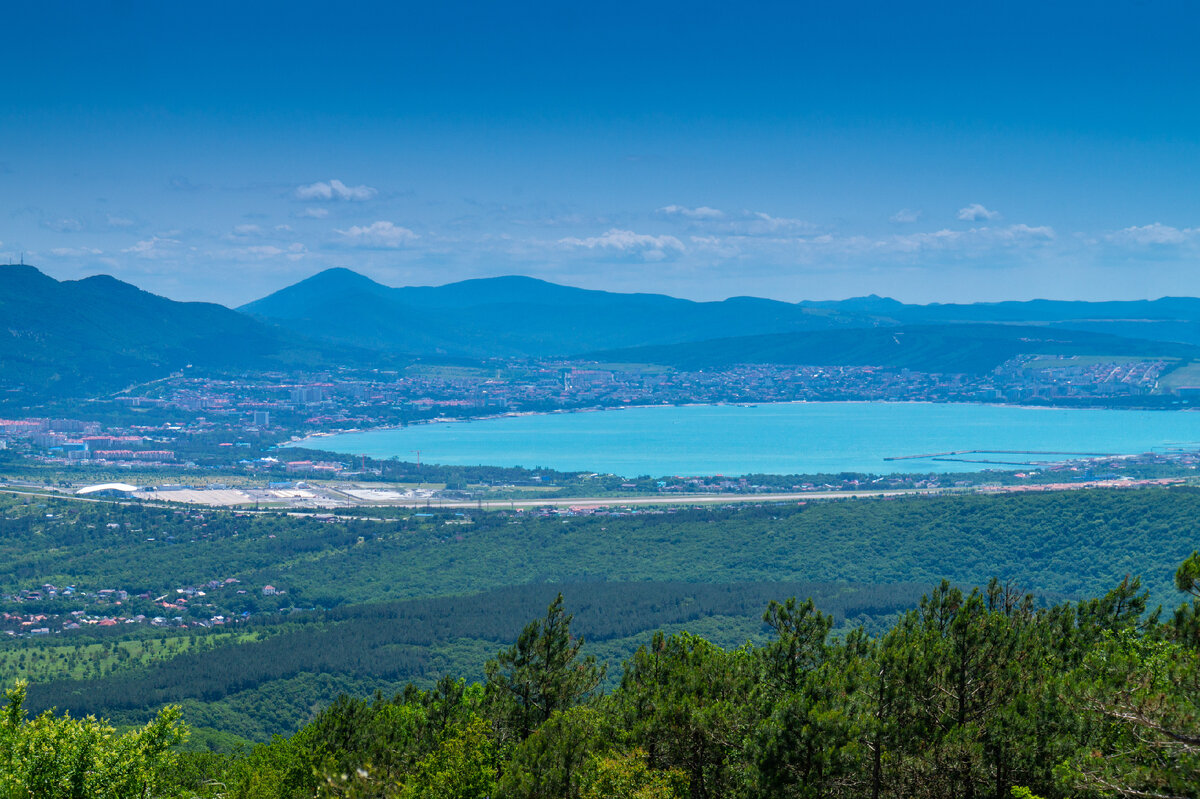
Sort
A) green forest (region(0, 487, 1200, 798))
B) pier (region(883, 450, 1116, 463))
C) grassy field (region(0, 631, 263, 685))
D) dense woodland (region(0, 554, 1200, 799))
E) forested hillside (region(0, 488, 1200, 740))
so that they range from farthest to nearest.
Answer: pier (region(883, 450, 1116, 463)) → grassy field (region(0, 631, 263, 685)) → forested hillside (region(0, 488, 1200, 740)) → green forest (region(0, 487, 1200, 798)) → dense woodland (region(0, 554, 1200, 799))

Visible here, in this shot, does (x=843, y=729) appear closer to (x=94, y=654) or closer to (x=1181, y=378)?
(x=94, y=654)

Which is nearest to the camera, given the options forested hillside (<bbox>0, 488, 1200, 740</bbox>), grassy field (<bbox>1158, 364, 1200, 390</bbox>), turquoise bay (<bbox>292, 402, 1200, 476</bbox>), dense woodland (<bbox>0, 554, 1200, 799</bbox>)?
dense woodland (<bbox>0, 554, 1200, 799</bbox>)

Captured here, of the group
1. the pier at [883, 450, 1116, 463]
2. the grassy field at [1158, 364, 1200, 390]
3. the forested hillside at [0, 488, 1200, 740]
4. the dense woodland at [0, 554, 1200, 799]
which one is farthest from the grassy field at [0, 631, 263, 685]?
the grassy field at [1158, 364, 1200, 390]

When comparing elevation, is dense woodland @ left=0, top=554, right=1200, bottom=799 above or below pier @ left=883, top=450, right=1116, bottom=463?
above

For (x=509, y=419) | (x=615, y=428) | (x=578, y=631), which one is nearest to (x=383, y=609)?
(x=578, y=631)

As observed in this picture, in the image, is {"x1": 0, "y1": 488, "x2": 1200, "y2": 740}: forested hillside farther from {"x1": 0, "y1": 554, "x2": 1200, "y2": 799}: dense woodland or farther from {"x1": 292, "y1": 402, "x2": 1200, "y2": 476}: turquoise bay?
{"x1": 292, "y1": 402, "x2": 1200, "y2": 476}: turquoise bay

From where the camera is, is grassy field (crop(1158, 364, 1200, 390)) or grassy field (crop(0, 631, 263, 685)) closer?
grassy field (crop(0, 631, 263, 685))

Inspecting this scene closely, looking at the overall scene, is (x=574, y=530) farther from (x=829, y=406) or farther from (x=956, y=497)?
(x=829, y=406)

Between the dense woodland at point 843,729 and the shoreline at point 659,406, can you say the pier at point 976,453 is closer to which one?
the shoreline at point 659,406
